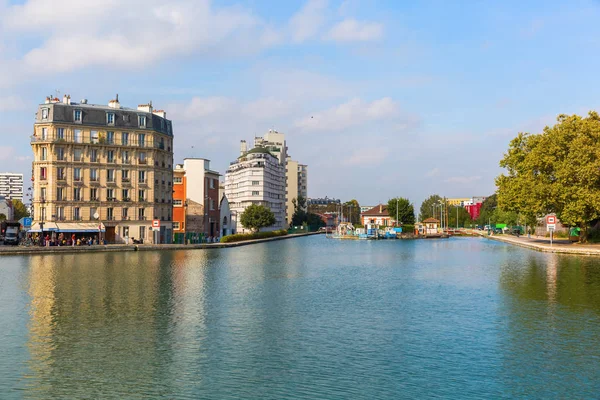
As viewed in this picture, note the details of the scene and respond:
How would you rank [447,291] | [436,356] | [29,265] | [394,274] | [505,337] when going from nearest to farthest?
[436,356], [505,337], [447,291], [394,274], [29,265]

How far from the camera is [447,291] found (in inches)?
1532

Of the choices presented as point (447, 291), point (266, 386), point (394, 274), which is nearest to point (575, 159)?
point (394, 274)

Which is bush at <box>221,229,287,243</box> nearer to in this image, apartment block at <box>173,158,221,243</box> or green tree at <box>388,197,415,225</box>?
apartment block at <box>173,158,221,243</box>

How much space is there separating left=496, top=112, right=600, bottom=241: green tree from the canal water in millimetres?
36733

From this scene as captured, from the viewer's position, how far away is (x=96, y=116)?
3730 inches

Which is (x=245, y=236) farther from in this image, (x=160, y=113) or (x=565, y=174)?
(x=565, y=174)

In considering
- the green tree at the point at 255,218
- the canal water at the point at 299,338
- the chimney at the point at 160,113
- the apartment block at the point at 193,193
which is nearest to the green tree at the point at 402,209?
the green tree at the point at 255,218

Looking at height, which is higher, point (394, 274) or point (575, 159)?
point (575, 159)

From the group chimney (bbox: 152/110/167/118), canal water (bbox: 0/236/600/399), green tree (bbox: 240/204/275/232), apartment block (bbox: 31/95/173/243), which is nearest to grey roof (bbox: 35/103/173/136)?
apartment block (bbox: 31/95/173/243)

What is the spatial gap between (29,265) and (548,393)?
54.9 metres

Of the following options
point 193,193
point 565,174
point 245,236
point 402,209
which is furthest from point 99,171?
point 402,209

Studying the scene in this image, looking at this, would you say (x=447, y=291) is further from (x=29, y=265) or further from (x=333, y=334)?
Answer: (x=29, y=265)

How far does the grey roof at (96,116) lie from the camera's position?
91812mm

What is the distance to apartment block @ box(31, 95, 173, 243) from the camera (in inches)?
3578
